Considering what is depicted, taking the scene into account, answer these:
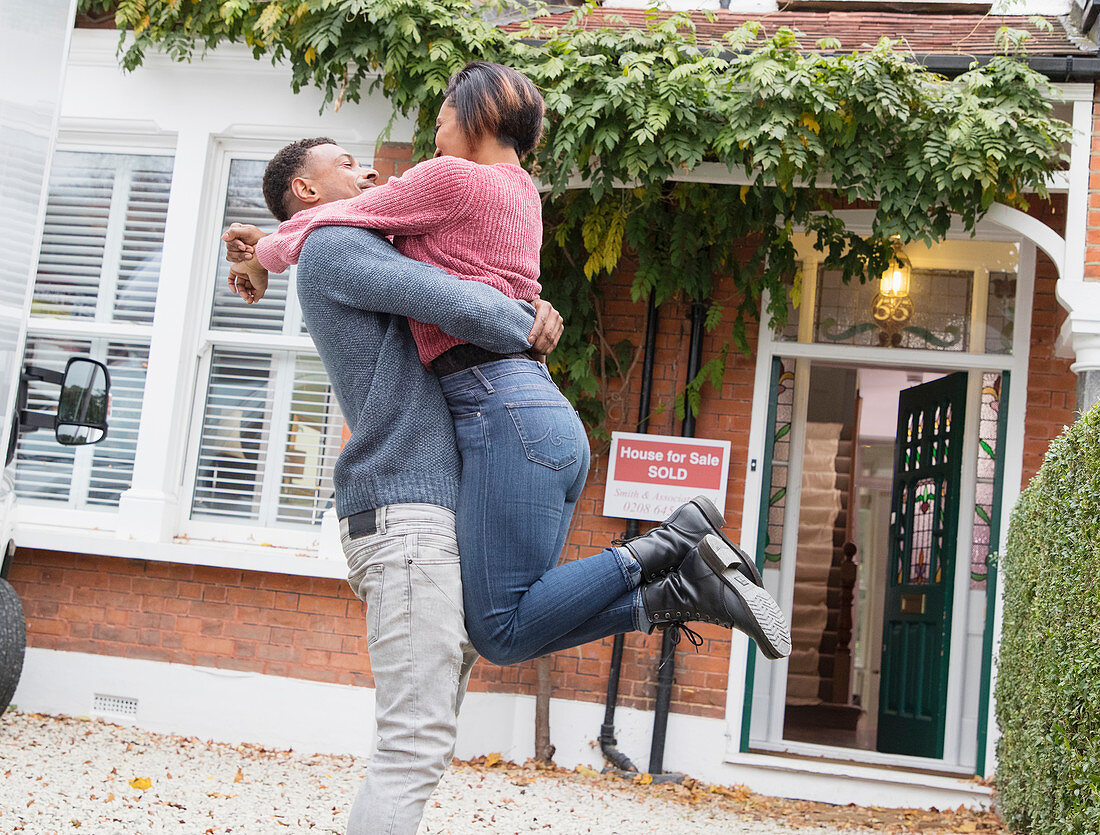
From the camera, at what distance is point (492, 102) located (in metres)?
2.13

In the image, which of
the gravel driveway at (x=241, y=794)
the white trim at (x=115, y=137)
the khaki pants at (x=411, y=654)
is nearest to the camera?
the khaki pants at (x=411, y=654)

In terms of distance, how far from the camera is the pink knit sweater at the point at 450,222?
198cm

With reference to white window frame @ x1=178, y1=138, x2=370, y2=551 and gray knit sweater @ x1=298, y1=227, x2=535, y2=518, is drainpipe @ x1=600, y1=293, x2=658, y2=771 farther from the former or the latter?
gray knit sweater @ x1=298, y1=227, x2=535, y2=518

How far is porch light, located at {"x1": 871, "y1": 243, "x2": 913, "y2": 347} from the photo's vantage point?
6.47 m

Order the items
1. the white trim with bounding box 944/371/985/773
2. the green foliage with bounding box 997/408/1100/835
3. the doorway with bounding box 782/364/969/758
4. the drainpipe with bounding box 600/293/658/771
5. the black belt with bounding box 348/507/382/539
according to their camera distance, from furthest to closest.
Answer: the doorway with bounding box 782/364/969/758
the white trim with bounding box 944/371/985/773
the drainpipe with bounding box 600/293/658/771
the green foliage with bounding box 997/408/1100/835
the black belt with bounding box 348/507/382/539

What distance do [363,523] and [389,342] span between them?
0.35 meters

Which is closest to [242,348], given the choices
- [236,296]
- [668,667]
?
[236,296]

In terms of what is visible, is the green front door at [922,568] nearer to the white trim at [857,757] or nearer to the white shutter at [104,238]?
the white trim at [857,757]

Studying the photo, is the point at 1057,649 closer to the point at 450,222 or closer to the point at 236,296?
the point at 450,222

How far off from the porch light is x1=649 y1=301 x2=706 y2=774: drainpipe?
1.17 meters

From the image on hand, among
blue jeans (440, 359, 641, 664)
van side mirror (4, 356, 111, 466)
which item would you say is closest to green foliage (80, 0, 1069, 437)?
van side mirror (4, 356, 111, 466)

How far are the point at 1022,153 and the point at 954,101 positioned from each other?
375mm

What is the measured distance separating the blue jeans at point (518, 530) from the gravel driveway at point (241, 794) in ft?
8.12

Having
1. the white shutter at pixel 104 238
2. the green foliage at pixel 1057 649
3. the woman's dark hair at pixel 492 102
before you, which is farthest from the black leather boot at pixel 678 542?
the white shutter at pixel 104 238
